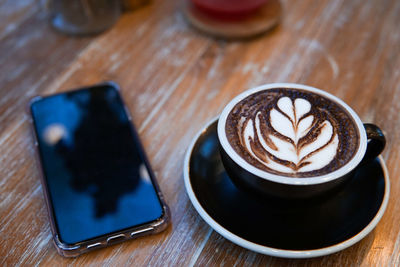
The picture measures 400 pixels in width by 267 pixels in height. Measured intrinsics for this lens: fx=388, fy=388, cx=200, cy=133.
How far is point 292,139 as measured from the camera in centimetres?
43

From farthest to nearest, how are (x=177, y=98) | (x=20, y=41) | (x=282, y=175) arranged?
(x=20, y=41) < (x=177, y=98) < (x=282, y=175)

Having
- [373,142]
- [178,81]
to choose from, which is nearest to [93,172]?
[178,81]

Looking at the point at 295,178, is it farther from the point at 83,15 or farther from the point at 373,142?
the point at 83,15

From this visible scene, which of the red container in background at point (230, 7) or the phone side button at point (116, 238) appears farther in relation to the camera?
the red container in background at point (230, 7)

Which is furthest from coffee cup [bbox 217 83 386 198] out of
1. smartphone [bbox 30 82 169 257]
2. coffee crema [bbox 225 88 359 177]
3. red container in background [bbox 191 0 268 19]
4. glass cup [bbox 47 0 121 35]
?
glass cup [bbox 47 0 121 35]

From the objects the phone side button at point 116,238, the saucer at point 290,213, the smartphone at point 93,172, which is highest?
the smartphone at point 93,172

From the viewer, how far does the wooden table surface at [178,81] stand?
0.44 metres

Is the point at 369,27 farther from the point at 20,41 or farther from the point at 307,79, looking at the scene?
the point at 20,41

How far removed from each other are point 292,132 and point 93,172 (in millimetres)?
251

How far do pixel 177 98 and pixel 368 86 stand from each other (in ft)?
1.02

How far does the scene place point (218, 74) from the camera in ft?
2.18

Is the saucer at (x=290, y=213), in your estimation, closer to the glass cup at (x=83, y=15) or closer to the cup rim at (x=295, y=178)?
the cup rim at (x=295, y=178)

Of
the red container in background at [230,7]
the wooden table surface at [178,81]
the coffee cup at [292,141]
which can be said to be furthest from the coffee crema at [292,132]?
the red container in background at [230,7]

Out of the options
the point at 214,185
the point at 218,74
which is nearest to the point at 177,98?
the point at 218,74
